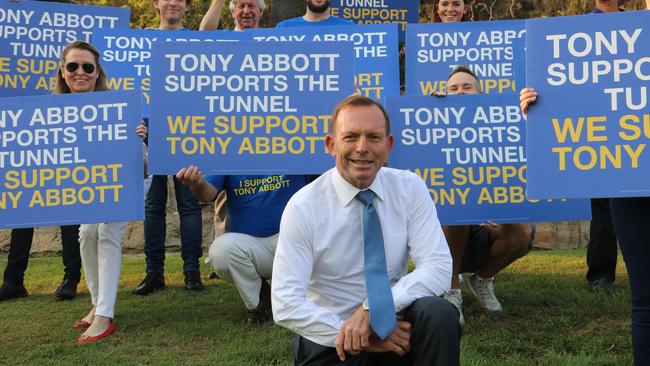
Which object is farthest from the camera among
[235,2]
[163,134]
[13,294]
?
[235,2]

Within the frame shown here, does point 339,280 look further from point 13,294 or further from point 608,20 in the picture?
point 13,294

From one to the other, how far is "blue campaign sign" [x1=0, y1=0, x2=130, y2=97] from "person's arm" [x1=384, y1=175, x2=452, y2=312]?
12.0ft

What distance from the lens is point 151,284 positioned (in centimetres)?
567

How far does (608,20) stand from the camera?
3.46 m

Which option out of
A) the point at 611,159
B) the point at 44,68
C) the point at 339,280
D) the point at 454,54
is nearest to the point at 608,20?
the point at 611,159

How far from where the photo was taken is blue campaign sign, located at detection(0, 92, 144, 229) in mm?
4379

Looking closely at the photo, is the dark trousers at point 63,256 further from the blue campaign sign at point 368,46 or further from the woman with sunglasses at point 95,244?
the blue campaign sign at point 368,46

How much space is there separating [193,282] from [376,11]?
317 centimetres

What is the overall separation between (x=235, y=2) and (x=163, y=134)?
2.26 m

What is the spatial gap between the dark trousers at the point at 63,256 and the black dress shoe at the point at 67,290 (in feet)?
0.13

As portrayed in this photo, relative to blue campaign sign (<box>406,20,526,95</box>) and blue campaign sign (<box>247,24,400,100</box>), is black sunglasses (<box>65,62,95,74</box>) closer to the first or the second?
blue campaign sign (<box>247,24,400,100</box>)

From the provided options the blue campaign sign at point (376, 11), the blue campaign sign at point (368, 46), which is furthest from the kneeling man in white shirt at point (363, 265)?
the blue campaign sign at point (376, 11)

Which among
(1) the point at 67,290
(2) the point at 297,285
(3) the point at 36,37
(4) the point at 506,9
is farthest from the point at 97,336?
(4) the point at 506,9

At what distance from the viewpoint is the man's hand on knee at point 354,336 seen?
9.06ft
